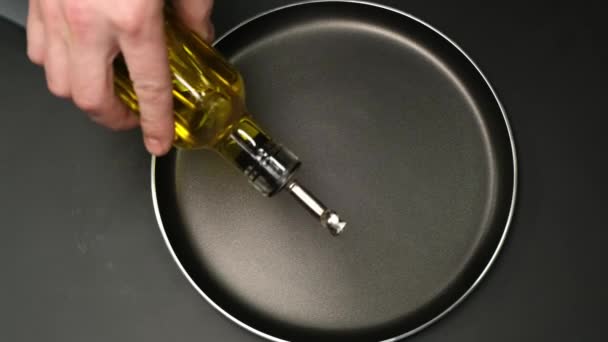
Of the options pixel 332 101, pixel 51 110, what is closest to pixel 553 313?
pixel 332 101

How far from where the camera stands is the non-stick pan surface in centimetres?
48

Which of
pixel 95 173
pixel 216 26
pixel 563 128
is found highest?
pixel 563 128

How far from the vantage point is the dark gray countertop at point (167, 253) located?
1.59 ft

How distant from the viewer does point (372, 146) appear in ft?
1.66

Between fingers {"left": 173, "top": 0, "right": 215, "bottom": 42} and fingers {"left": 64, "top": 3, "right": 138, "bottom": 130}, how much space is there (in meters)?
0.07

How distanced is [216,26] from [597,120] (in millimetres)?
383

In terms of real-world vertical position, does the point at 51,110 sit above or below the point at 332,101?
below

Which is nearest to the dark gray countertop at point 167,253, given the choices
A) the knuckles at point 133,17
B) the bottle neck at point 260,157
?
the bottle neck at point 260,157

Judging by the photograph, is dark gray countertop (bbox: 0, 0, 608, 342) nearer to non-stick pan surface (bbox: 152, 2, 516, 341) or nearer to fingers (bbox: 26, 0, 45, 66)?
non-stick pan surface (bbox: 152, 2, 516, 341)

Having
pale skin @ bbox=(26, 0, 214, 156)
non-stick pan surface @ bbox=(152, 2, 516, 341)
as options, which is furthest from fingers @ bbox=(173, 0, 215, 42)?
non-stick pan surface @ bbox=(152, 2, 516, 341)

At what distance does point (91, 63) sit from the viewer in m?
0.33

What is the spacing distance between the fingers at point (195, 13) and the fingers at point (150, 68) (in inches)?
2.4

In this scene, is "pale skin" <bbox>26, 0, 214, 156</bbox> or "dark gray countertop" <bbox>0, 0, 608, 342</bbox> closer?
"pale skin" <bbox>26, 0, 214, 156</bbox>

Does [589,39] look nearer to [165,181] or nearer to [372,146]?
[372,146]
